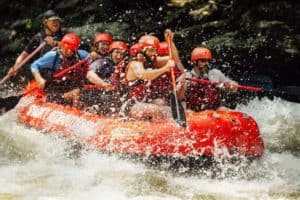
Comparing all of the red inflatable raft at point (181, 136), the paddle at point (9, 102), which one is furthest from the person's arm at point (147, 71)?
the paddle at point (9, 102)

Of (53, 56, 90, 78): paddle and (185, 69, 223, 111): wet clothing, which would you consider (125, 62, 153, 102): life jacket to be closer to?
(185, 69, 223, 111): wet clothing

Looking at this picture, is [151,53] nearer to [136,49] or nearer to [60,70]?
[136,49]

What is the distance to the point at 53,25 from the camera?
921 centimetres

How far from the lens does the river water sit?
19.1 ft

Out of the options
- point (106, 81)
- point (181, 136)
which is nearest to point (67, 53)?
point (106, 81)

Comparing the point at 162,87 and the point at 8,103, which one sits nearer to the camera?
the point at 162,87

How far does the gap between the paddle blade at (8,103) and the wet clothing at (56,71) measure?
49 cm

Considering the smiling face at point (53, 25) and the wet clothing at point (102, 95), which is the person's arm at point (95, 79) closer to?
the wet clothing at point (102, 95)

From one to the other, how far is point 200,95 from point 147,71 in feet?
2.85

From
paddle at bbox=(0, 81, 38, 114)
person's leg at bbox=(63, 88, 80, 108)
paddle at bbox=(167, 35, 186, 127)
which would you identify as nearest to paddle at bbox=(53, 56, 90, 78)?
person's leg at bbox=(63, 88, 80, 108)

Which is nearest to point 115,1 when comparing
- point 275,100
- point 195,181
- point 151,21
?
point 151,21

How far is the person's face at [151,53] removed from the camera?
6.61 metres

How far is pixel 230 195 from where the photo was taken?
5836 millimetres

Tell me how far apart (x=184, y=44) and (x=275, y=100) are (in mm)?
2145
